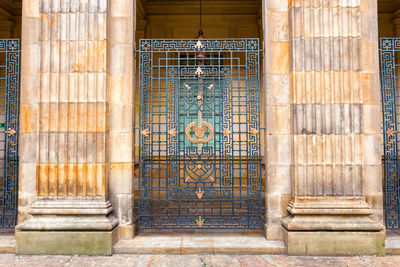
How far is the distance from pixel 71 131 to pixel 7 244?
2.27m

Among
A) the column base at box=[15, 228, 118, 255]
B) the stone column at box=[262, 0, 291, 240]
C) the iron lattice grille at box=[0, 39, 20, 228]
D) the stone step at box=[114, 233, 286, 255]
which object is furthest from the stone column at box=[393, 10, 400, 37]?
the iron lattice grille at box=[0, 39, 20, 228]

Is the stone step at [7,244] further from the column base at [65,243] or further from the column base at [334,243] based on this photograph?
the column base at [334,243]

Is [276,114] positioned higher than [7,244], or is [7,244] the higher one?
[276,114]

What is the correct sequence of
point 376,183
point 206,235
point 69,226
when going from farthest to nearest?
point 206,235 → point 376,183 → point 69,226

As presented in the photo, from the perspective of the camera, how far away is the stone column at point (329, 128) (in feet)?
16.6

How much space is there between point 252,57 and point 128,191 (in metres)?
3.48

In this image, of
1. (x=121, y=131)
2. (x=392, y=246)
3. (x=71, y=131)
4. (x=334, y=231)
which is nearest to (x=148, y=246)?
(x=121, y=131)

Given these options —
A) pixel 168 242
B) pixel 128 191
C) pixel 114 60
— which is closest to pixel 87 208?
pixel 128 191

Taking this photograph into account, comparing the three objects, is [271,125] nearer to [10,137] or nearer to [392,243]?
[392,243]

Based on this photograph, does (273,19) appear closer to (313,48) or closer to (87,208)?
(313,48)

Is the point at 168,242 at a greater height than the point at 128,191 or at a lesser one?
lesser

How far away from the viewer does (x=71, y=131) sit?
521cm

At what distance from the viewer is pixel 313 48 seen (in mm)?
5262

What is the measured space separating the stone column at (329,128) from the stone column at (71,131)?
10.9ft
